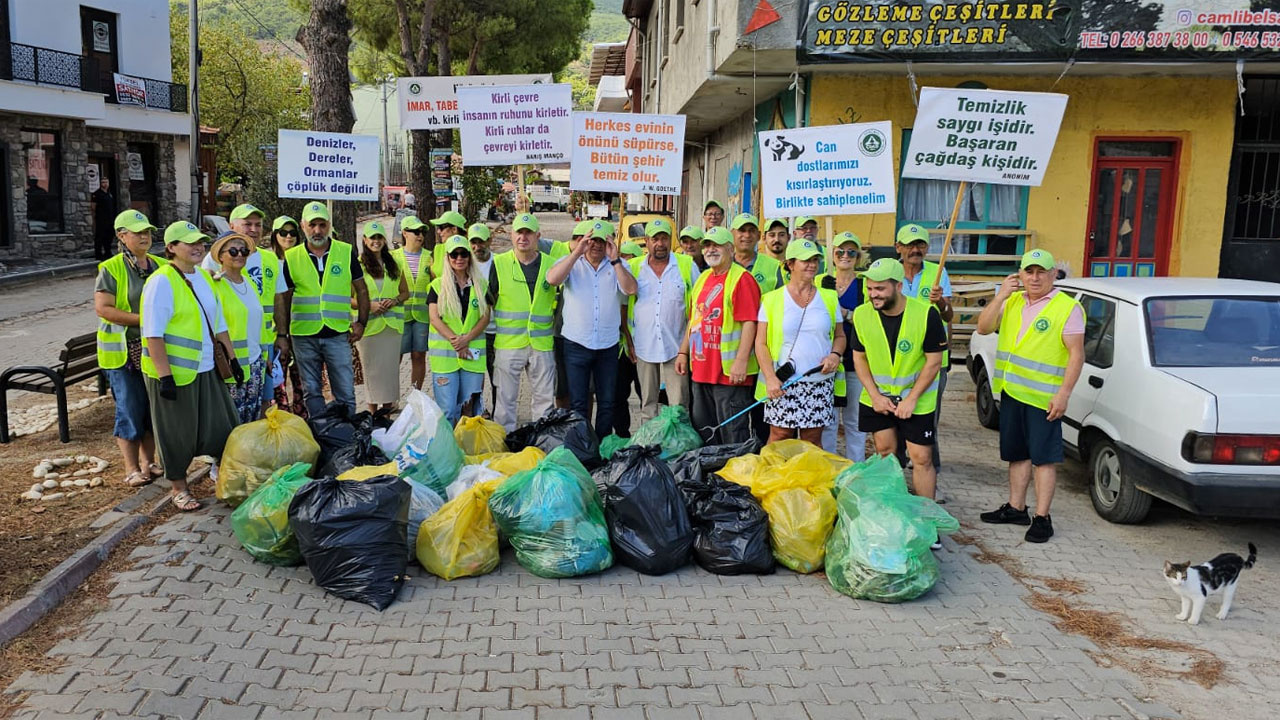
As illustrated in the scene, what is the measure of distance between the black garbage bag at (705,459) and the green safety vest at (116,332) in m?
3.46

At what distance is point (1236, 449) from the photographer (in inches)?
206

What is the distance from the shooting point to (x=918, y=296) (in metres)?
6.50

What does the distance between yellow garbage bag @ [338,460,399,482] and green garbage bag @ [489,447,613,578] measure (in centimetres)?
61

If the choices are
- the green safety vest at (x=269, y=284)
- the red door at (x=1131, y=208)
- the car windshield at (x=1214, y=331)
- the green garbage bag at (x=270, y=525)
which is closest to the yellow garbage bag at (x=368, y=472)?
the green garbage bag at (x=270, y=525)

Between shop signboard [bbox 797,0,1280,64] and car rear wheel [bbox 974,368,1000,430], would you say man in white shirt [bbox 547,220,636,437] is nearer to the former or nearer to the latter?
car rear wheel [bbox 974,368,1000,430]

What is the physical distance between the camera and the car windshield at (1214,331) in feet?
19.1

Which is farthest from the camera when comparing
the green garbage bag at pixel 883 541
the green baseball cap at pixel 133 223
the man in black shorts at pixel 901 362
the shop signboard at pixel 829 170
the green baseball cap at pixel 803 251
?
the shop signboard at pixel 829 170

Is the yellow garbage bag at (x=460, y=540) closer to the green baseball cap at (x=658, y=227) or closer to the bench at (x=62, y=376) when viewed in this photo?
the green baseball cap at (x=658, y=227)

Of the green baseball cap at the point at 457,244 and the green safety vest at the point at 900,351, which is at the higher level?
the green baseball cap at the point at 457,244

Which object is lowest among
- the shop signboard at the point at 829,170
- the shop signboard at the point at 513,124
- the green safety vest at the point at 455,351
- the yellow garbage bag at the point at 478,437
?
the yellow garbage bag at the point at 478,437

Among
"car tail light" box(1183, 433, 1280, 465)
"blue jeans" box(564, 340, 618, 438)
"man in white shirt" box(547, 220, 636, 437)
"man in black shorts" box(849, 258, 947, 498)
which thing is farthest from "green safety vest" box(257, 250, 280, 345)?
"car tail light" box(1183, 433, 1280, 465)

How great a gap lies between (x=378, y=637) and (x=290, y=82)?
149 ft

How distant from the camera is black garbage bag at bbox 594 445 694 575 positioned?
4.97 metres

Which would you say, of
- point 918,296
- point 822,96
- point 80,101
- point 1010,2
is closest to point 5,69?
point 80,101
